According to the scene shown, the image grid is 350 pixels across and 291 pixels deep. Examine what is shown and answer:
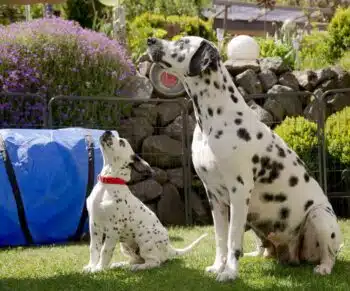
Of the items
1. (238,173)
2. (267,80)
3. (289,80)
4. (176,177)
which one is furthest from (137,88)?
Answer: (238,173)

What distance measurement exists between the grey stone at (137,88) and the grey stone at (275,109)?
6.00ft

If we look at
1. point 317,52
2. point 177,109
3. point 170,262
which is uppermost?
point 317,52

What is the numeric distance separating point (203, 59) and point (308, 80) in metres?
6.36

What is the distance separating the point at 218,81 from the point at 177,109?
17.5 ft

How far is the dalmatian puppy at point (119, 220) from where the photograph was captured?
17.6ft

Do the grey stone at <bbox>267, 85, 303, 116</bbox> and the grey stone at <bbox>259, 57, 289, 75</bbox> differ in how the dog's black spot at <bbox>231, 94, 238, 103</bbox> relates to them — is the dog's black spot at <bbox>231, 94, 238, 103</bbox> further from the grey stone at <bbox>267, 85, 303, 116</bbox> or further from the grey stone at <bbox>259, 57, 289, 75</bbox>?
the grey stone at <bbox>259, 57, 289, 75</bbox>

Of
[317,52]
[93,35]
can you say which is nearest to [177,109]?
[93,35]

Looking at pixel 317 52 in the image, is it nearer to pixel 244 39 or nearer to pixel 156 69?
pixel 244 39

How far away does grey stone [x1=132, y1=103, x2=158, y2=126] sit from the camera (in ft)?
33.4

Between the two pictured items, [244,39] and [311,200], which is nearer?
[311,200]

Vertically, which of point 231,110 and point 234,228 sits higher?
point 231,110

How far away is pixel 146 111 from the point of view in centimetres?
1018

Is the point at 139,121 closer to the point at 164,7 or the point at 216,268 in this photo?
the point at 216,268

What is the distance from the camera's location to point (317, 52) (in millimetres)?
13477
